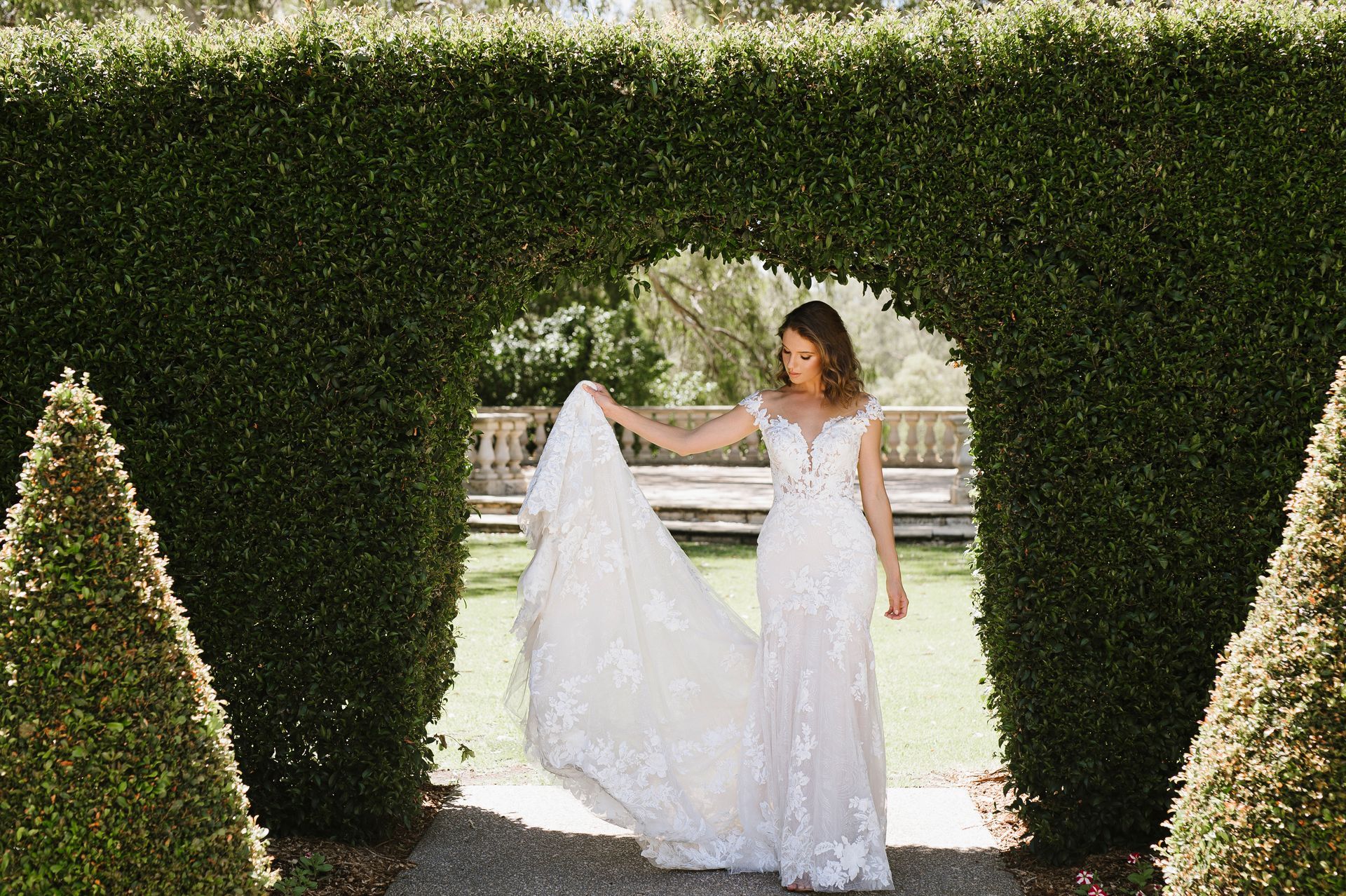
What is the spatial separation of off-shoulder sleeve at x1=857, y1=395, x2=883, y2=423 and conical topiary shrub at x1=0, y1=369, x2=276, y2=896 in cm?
269

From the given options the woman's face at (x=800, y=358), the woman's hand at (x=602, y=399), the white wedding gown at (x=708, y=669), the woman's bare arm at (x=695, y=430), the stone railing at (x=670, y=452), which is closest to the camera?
the white wedding gown at (x=708, y=669)

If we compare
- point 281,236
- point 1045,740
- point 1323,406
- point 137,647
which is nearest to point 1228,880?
point 1045,740

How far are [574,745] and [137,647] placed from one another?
203 centimetres

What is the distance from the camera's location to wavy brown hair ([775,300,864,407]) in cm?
475

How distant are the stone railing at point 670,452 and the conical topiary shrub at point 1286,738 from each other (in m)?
10.6

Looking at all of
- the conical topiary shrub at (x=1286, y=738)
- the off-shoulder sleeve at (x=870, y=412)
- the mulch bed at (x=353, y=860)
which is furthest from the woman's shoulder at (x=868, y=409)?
the mulch bed at (x=353, y=860)

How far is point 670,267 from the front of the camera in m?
21.5

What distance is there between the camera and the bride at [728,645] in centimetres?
470

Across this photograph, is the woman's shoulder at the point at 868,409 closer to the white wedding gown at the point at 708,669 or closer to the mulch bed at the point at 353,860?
the white wedding gown at the point at 708,669

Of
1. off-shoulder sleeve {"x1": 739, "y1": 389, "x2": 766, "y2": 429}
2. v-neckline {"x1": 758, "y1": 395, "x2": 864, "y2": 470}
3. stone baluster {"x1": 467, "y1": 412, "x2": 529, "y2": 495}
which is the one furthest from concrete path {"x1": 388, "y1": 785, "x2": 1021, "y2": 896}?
stone baluster {"x1": 467, "y1": 412, "x2": 529, "y2": 495}

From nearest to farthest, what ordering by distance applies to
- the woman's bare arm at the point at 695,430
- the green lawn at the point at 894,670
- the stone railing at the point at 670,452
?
the woman's bare arm at the point at 695,430 → the green lawn at the point at 894,670 → the stone railing at the point at 670,452

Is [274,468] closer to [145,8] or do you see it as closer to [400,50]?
[400,50]

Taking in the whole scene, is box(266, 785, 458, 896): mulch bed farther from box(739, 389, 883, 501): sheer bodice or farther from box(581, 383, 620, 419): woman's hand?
box(739, 389, 883, 501): sheer bodice

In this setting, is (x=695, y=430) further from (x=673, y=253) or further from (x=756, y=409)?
(x=673, y=253)
